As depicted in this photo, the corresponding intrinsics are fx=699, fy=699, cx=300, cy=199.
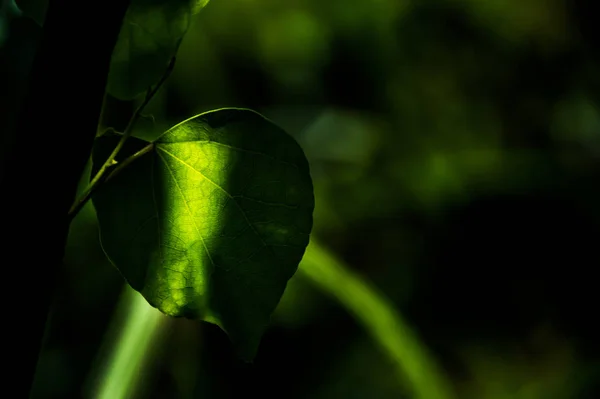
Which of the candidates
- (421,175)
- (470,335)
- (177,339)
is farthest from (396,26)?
(177,339)

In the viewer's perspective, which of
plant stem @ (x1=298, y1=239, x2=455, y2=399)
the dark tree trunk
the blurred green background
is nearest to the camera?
the dark tree trunk

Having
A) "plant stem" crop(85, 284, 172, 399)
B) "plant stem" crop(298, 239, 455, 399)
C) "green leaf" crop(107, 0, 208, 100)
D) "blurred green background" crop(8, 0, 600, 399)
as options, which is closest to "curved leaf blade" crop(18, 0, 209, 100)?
"green leaf" crop(107, 0, 208, 100)

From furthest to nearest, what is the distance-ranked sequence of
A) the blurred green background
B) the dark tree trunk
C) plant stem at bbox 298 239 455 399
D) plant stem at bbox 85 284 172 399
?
the blurred green background
plant stem at bbox 298 239 455 399
plant stem at bbox 85 284 172 399
the dark tree trunk

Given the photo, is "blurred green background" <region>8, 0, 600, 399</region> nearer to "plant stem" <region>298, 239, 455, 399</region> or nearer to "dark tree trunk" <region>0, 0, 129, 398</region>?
"plant stem" <region>298, 239, 455, 399</region>

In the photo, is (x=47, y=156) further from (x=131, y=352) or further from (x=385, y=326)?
(x=385, y=326)

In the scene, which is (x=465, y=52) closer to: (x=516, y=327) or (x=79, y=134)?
(x=516, y=327)

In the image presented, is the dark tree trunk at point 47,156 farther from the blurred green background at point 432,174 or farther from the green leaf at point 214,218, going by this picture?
the blurred green background at point 432,174
